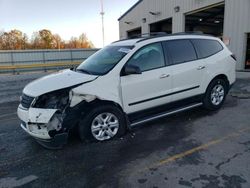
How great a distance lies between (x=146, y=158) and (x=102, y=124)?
1.02m

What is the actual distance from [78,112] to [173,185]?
185 cm

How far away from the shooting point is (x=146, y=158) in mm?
3182

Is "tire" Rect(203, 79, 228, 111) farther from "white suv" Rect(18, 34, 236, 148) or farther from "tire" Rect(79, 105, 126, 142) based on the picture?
"tire" Rect(79, 105, 126, 142)

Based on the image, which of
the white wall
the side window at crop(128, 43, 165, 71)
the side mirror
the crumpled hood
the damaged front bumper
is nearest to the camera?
the damaged front bumper

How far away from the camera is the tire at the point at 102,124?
11.6ft

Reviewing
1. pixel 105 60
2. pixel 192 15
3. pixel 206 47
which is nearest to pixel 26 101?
pixel 105 60

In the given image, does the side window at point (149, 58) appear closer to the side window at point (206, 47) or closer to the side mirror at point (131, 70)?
the side mirror at point (131, 70)

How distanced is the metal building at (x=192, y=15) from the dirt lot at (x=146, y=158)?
14.8 ft

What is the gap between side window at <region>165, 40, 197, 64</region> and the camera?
4.34 meters

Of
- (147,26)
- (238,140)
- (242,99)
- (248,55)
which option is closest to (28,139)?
(238,140)

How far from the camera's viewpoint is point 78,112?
344 cm

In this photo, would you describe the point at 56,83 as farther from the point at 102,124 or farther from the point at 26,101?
the point at 102,124

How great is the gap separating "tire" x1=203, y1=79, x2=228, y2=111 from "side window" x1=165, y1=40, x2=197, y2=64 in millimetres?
941

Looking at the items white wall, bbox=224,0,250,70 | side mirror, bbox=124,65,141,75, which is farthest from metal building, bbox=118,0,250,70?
side mirror, bbox=124,65,141,75
